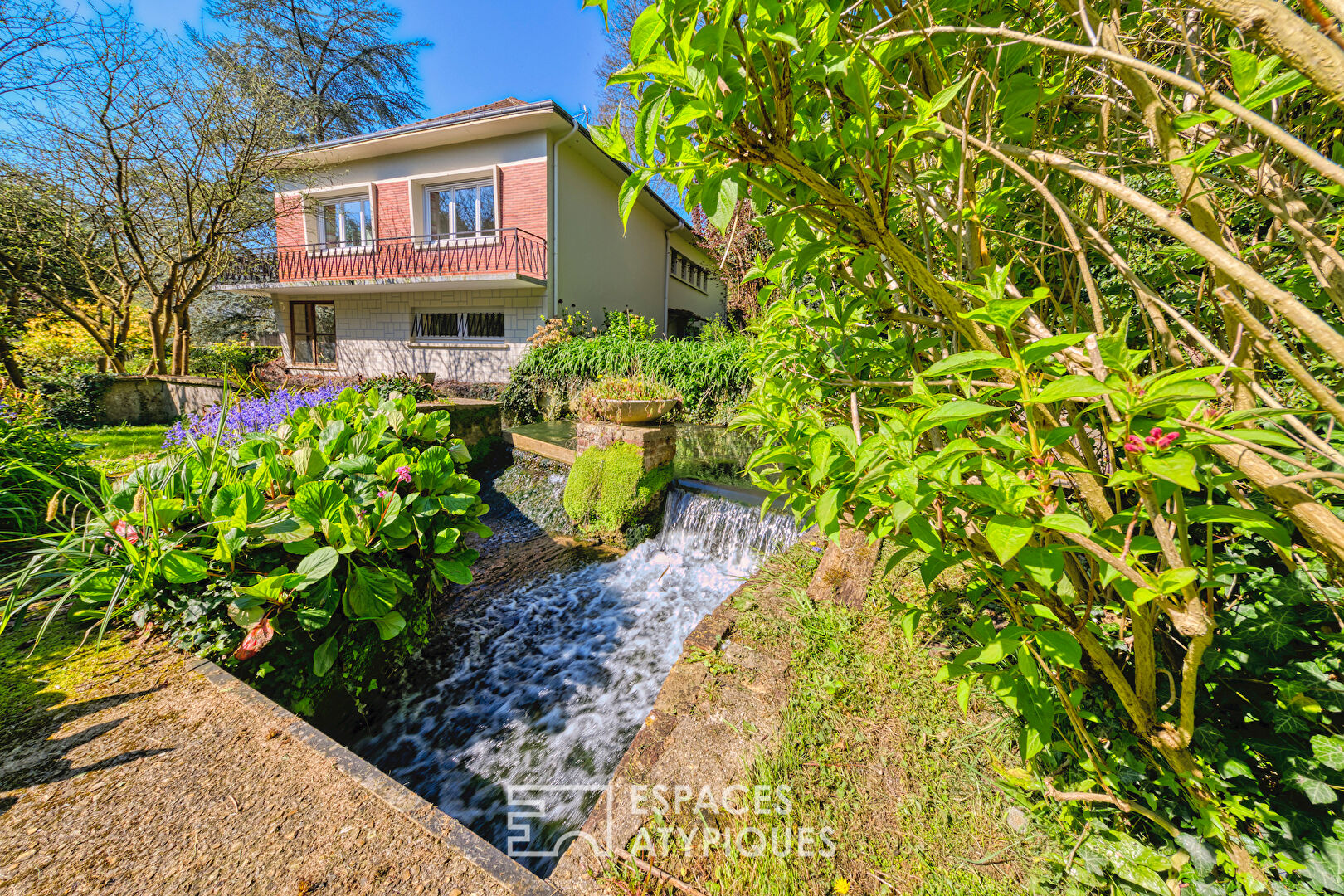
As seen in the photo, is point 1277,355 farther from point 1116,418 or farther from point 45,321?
point 45,321

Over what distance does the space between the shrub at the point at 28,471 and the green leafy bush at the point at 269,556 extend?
1.50 ft

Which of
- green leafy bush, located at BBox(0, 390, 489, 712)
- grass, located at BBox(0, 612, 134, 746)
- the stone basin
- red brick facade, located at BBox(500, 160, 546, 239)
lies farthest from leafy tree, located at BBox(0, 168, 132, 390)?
the stone basin

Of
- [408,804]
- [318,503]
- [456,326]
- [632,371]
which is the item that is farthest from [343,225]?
[408,804]

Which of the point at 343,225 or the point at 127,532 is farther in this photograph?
the point at 343,225

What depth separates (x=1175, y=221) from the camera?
2.53 feet

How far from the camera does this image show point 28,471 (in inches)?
104

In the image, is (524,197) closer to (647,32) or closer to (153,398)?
(153,398)

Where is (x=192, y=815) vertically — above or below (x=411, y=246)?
below

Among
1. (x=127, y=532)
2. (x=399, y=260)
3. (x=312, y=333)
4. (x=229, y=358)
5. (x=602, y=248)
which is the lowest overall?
(x=127, y=532)

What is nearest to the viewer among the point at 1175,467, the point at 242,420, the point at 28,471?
the point at 1175,467

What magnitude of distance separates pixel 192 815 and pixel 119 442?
7.98 metres

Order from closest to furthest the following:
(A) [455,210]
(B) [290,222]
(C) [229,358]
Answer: (A) [455,210]
(B) [290,222]
(C) [229,358]

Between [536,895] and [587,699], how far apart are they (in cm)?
166

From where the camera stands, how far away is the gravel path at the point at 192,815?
108cm
